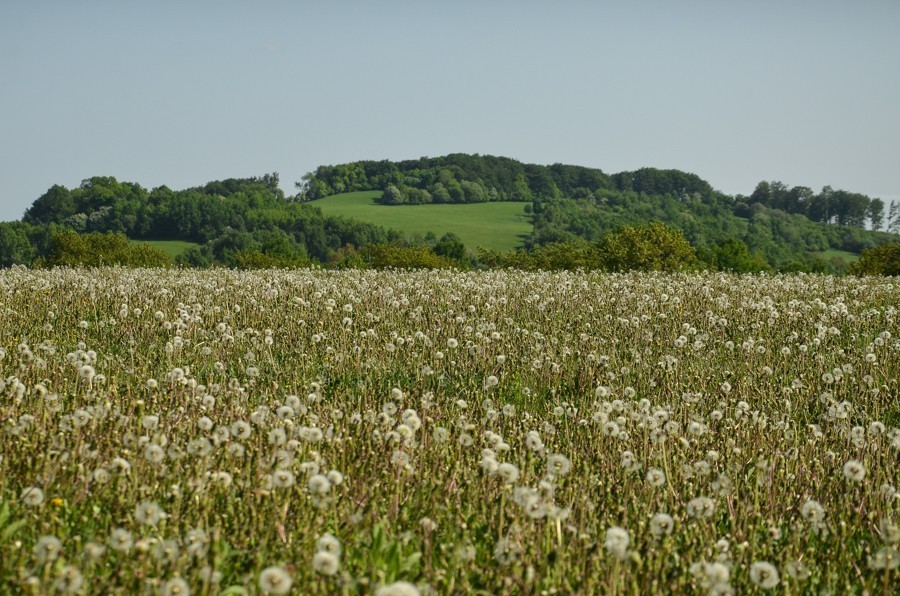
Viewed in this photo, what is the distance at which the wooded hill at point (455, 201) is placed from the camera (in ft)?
283

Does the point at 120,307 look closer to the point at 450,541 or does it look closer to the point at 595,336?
the point at 595,336

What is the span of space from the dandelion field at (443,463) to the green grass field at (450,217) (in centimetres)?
9360

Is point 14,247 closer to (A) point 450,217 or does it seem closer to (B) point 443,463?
(A) point 450,217

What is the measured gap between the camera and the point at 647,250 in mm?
37750

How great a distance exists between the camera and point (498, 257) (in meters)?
73.6

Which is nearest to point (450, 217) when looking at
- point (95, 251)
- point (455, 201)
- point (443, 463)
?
point (455, 201)

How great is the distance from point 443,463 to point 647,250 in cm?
3514

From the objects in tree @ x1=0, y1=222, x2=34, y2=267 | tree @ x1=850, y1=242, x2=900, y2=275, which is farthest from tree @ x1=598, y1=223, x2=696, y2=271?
tree @ x1=0, y1=222, x2=34, y2=267

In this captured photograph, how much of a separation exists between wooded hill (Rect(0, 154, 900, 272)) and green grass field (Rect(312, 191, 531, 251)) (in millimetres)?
3301

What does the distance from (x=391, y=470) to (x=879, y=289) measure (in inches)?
500

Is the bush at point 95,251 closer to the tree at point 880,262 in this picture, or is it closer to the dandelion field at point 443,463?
the tree at point 880,262

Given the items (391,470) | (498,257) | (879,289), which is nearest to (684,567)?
(391,470)

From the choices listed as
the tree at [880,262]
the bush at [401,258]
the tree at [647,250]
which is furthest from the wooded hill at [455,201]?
the tree at [880,262]

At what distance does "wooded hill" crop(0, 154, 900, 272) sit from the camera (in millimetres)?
86250
